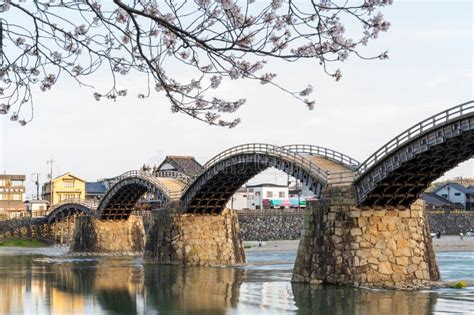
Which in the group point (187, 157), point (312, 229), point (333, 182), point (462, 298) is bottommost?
point (462, 298)

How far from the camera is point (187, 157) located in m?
110

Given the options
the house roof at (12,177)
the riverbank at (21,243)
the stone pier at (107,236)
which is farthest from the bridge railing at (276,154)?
the house roof at (12,177)

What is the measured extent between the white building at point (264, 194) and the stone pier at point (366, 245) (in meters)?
79.5

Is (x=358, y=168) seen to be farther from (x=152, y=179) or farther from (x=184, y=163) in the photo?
(x=184, y=163)

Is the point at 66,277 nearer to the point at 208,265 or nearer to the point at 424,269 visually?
the point at 208,265

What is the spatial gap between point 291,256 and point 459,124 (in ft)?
119

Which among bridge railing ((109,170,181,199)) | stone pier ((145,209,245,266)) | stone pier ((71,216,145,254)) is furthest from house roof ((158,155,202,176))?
stone pier ((145,209,245,266))

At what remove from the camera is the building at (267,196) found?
11569 centimetres

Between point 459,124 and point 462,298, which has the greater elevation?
point 459,124

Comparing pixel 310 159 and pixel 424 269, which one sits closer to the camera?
pixel 424 269

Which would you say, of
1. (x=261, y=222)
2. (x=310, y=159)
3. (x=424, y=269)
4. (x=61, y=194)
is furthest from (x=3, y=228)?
(x=424, y=269)

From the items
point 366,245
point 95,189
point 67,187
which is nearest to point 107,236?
point 67,187

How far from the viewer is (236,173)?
50906mm

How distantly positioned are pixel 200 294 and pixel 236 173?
16.6 metres
